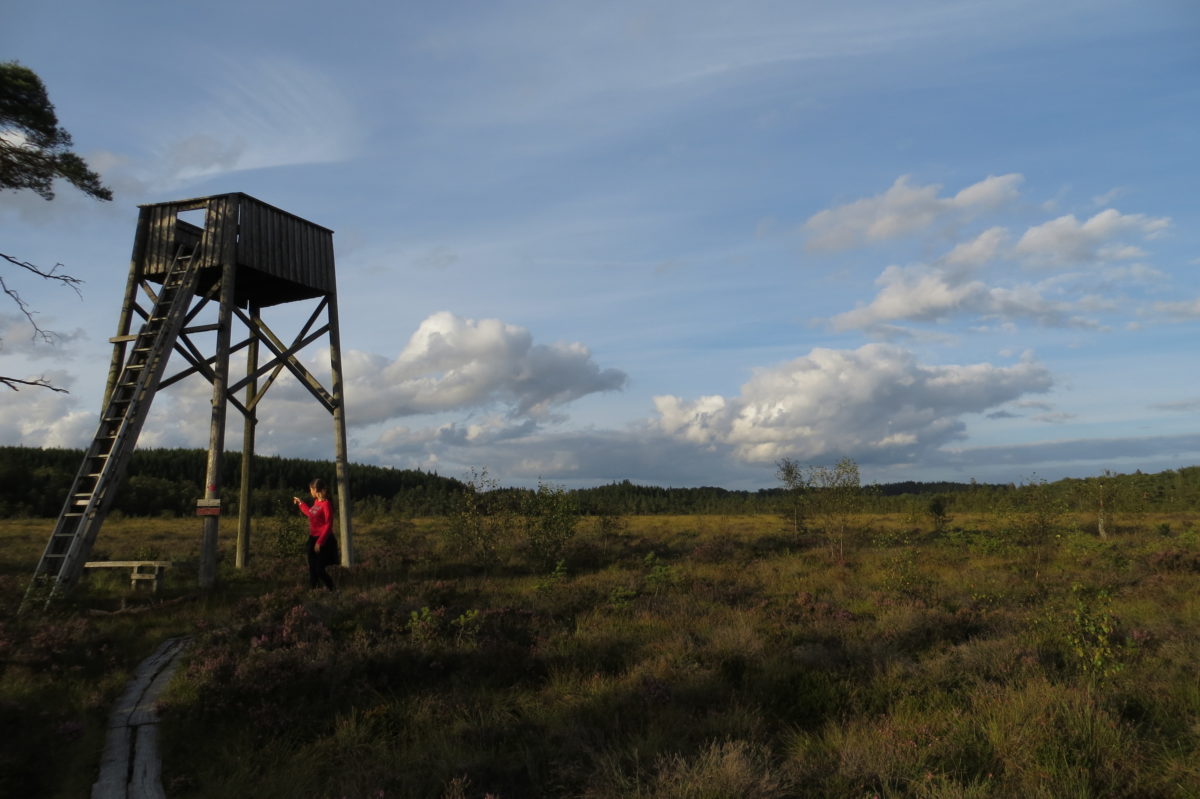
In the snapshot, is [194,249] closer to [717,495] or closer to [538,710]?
[538,710]

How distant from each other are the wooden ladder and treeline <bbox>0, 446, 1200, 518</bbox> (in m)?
4.22

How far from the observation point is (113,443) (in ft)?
37.9

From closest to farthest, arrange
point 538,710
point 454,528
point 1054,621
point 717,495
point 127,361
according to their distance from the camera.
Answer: point 538,710 → point 1054,621 → point 127,361 → point 454,528 → point 717,495

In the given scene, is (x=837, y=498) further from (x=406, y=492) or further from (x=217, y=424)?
(x=406, y=492)

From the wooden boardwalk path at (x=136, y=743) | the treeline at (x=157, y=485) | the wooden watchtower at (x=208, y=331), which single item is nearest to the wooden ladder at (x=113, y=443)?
the wooden watchtower at (x=208, y=331)

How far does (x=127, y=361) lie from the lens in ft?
42.2

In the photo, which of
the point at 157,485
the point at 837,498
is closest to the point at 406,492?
the point at 157,485

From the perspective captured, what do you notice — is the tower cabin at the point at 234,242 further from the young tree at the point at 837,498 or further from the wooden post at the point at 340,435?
the young tree at the point at 837,498

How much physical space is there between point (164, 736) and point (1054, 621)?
10641 millimetres

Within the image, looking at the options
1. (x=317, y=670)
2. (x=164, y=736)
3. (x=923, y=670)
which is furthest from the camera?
(x=923, y=670)

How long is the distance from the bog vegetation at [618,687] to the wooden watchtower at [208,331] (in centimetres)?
120

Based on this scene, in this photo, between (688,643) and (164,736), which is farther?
(688,643)

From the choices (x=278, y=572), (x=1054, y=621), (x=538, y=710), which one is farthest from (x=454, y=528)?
(x=1054, y=621)

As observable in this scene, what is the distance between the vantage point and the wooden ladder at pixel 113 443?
10.6 metres
